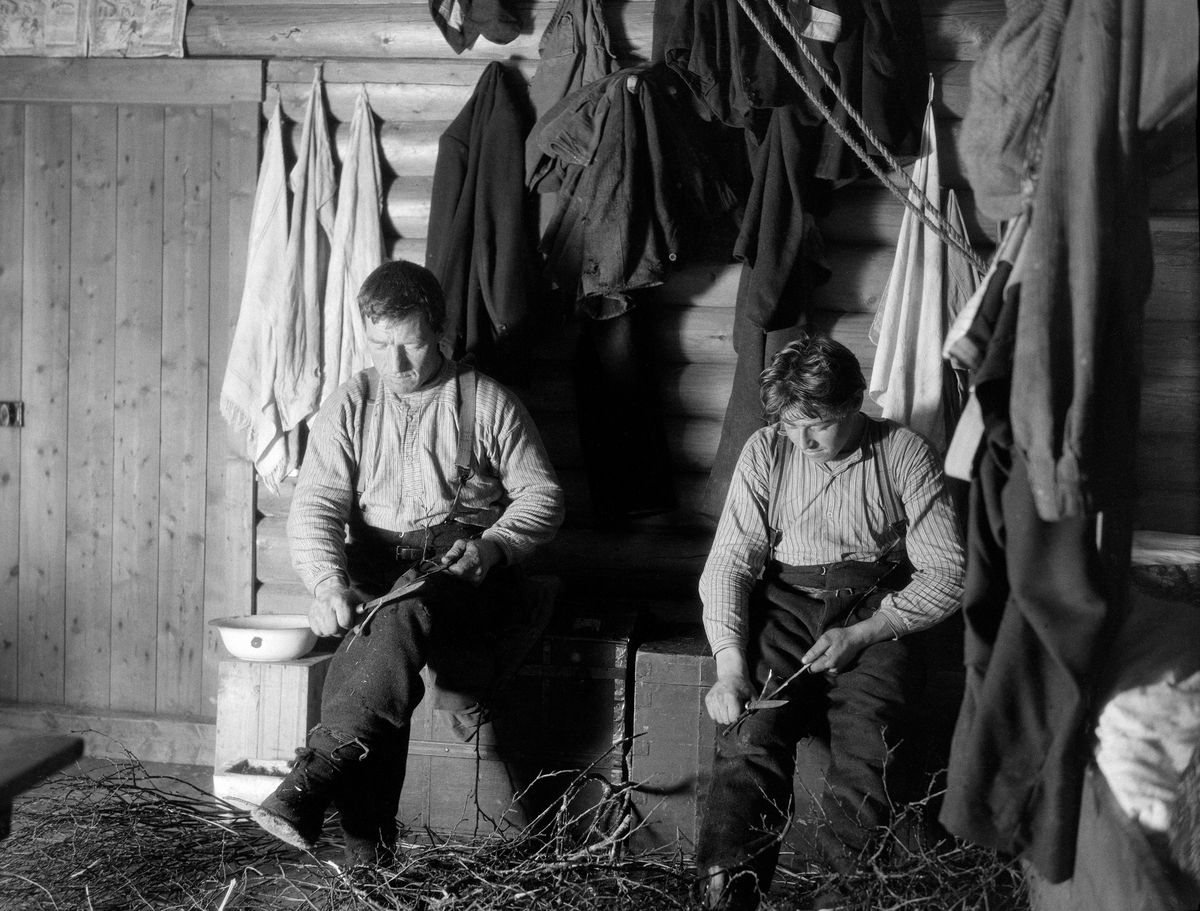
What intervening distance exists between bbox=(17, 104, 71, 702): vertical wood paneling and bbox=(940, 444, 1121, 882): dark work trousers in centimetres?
331

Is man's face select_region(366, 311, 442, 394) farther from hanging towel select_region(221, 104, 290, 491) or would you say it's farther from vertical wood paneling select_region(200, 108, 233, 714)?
vertical wood paneling select_region(200, 108, 233, 714)

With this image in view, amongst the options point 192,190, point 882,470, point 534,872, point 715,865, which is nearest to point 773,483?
point 882,470

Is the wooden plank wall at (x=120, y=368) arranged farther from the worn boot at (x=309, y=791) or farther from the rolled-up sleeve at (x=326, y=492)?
the worn boot at (x=309, y=791)

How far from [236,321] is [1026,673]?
114 inches

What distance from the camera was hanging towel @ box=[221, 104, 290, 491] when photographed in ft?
11.6

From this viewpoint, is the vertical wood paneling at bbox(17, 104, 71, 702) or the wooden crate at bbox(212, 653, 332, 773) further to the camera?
the vertical wood paneling at bbox(17, 104, 71, 702)

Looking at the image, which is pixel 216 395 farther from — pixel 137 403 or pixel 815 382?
pixel 815 382

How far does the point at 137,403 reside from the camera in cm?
377

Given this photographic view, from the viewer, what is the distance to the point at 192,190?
3.70 metres

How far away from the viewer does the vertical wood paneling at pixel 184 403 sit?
3.70m

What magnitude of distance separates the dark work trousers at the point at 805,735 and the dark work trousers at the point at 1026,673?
26.6 inches

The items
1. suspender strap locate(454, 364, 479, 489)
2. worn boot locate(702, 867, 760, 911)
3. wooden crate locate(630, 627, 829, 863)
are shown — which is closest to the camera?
worn boot locate(702, 867, 760, 911)

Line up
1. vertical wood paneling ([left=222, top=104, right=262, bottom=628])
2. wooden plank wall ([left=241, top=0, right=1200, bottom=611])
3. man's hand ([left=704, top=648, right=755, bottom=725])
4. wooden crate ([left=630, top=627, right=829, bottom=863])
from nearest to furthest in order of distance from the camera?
man's hand ([left=704, top=648, right=755, bottom=725])
wooden crate ([left=630, top=627, right=829, bottom=863])
wooden plank wall ([left=241, top=0, right=1200, bottom=611])
vertical wood paneling ([left=222, top=104, right=262, bottom=628])

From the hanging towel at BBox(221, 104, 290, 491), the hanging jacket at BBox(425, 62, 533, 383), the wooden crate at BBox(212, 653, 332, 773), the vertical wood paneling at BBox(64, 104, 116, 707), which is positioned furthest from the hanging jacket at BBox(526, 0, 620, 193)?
the wooden crate at BBox(212, 653, 332, 773)
